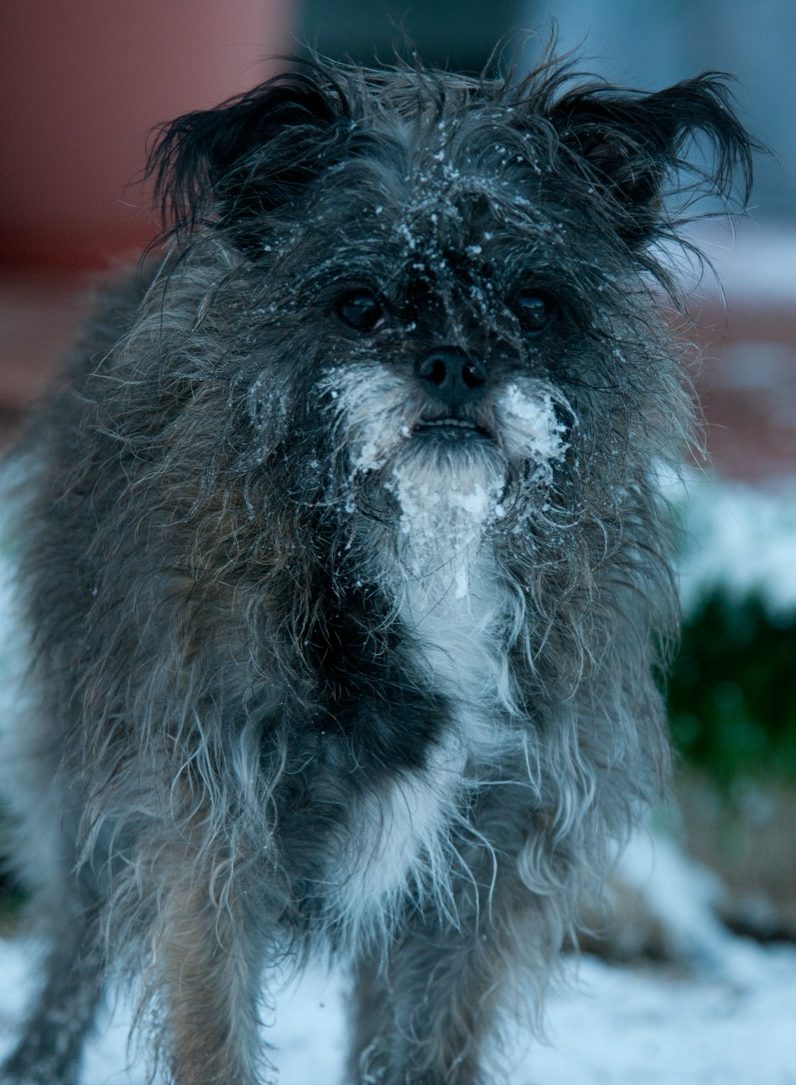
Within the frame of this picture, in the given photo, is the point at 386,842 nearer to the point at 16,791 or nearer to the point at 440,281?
the point at 440,281

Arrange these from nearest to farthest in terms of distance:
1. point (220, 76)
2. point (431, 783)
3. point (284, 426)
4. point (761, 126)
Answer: point (284, 426), point (431, 783), point (220, 76), point (761, 126)

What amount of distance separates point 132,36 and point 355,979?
639 centimetres

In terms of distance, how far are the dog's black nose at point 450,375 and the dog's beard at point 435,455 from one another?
3 cm

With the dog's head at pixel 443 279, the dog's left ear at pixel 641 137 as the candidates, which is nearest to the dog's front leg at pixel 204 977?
the dog's head at pixel 443 279

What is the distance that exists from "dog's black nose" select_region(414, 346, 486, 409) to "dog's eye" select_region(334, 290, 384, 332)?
133 mm

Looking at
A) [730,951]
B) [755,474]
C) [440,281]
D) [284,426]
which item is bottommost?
[730,951]

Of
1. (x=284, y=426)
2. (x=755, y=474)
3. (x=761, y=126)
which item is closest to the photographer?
(x=284, y=426)

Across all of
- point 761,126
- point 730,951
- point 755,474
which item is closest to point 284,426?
point 730,951

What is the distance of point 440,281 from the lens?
7.37 feet

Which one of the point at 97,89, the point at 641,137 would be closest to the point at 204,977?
the point at 641,137

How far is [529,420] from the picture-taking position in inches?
90.3

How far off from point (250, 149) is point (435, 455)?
0.65 m

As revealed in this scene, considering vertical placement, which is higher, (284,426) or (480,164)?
(480,164)

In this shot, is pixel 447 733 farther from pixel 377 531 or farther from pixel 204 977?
pixel 204 977
